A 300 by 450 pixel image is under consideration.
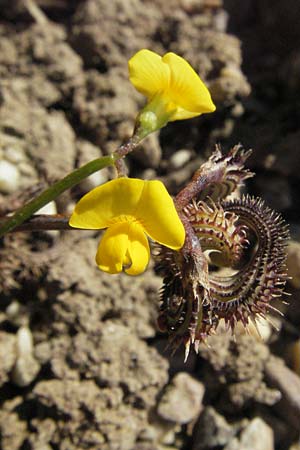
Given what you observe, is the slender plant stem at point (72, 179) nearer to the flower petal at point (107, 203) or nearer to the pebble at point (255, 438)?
the flower petal at point (107, 203)

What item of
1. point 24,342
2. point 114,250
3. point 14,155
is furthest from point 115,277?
point 114,250

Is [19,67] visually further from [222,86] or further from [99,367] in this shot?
[99,367]

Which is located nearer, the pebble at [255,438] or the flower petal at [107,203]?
the flower petal at [107,203]

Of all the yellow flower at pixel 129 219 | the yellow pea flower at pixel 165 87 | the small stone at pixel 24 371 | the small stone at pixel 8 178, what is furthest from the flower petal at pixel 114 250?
the small stone at pixel 8 178

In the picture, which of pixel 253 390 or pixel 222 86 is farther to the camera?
pixel 222 86

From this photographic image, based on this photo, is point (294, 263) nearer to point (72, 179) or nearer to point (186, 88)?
point (186, 88)

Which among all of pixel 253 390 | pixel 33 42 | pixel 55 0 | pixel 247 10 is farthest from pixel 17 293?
pixel 247 10
